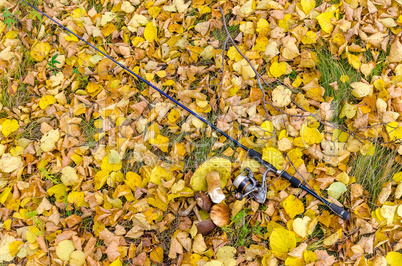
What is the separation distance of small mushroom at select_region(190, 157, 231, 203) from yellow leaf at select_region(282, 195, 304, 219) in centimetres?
43

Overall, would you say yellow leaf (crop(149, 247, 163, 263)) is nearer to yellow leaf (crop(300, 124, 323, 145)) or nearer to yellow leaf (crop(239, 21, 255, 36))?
yellow leaf (crop(300, 124, 323, 145))

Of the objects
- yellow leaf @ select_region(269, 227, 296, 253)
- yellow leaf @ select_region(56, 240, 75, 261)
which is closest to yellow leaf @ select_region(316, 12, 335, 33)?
yellow leaf @ select_region(269, 227, 296, 253)

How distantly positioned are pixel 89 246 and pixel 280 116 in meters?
1.66

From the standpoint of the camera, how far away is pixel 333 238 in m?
1.91

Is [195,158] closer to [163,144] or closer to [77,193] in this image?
[163,144]

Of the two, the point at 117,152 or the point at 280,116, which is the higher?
the point at 280,116

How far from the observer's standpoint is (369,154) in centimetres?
207

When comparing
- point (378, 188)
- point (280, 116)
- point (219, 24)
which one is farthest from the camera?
point (219, 24)

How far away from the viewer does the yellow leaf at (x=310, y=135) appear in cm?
209

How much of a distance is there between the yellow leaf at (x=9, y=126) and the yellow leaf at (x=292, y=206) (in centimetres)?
226

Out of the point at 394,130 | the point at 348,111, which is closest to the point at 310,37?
the point at 348,111

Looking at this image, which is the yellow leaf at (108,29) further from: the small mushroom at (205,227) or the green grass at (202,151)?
the small mushroom at (205,227)

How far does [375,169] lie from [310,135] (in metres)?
0.49

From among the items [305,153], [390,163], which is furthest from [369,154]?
[305,153]
